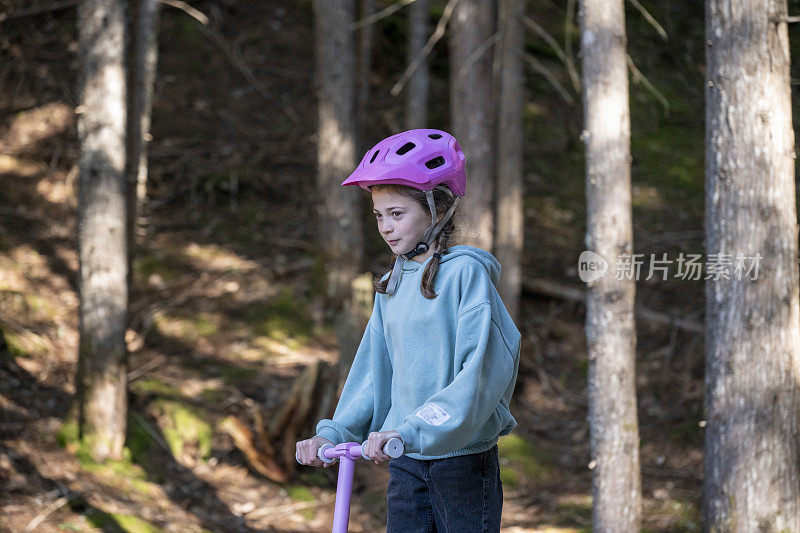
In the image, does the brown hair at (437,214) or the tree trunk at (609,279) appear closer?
the brown hair at (437,214)

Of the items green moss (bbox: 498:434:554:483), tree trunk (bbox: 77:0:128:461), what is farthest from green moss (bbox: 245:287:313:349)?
tree trunk (bbox: 77:0:128:461)

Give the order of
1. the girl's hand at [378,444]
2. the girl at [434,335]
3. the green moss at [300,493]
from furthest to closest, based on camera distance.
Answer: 1. the green moss at [300,493]
2. the girl at [434,335]
3. the girl's hand at [378,444]

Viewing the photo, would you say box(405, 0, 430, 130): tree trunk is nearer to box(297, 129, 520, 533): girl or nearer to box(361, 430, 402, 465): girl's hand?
box(297, 129, 520, 533): girl

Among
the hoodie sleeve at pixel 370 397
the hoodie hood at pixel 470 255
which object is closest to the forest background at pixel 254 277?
the hoodie sleeve at pixel 370 397

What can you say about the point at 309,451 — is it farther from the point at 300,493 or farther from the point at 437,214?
the point at 300,493

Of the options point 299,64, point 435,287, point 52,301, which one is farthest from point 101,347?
point 299,64

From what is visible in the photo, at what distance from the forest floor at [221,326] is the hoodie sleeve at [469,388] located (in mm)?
3843

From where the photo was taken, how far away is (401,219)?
2.66 m

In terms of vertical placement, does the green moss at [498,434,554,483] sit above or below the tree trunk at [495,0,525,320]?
below

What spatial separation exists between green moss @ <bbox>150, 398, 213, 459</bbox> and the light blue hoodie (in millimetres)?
4679

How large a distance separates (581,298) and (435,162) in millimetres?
7913

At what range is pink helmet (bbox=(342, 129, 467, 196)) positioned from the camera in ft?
8.47

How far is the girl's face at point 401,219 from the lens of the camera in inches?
105

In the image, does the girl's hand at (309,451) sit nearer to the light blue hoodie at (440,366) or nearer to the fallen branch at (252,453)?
the light blue hoodie at (440,366)
